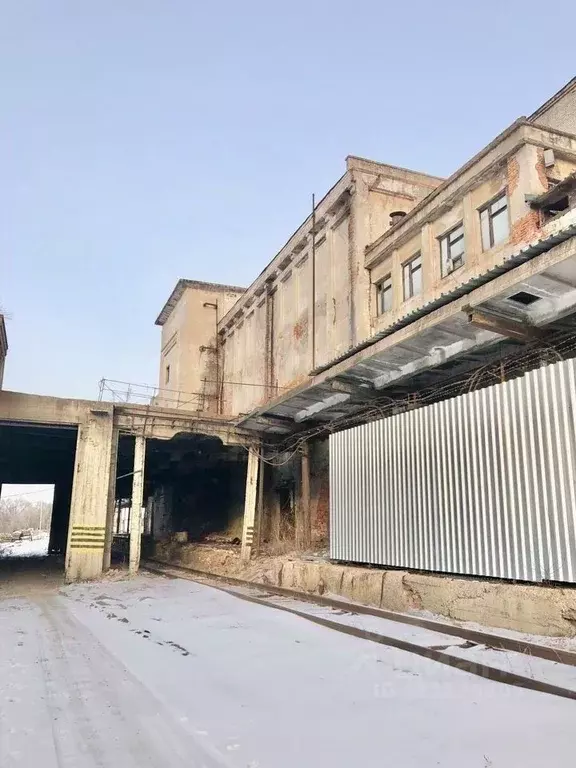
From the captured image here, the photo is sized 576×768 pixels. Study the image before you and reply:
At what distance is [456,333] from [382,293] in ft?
28.4

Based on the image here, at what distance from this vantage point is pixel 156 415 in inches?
696

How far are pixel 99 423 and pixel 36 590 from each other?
466 cm

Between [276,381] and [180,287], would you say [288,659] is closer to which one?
[276,381]

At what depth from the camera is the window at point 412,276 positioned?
52.2 ft

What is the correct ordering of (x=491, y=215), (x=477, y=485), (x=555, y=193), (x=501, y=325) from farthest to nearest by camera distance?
(x=491, y=215)
(x=555, y=193)
(x=501, y=325)
(x=477, y=485)

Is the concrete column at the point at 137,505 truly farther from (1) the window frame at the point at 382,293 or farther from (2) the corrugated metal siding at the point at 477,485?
(1) the window frame at the point at 382,293

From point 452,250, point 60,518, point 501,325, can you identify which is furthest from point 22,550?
point 501,325

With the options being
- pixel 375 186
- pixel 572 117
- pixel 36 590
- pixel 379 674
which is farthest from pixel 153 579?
pixel 572 117

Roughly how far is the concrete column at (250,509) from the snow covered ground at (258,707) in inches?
412

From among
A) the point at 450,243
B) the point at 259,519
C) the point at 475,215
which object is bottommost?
the point at 259,519

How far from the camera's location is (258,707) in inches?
175

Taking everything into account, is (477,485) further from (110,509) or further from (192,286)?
(192,286)

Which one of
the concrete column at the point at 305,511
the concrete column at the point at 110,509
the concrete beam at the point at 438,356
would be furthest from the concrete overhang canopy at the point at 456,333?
the concrete column at the point at 110,509

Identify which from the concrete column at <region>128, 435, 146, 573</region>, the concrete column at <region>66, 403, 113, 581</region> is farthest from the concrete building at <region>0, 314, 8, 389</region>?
the concrete column at <region>128, 435, 146, 573</region>
